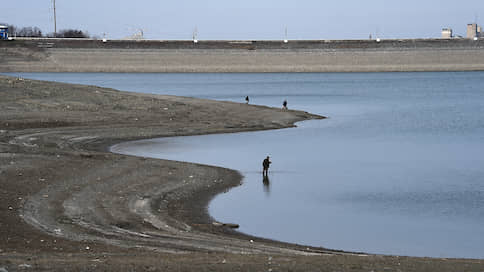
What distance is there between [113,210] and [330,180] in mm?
8441

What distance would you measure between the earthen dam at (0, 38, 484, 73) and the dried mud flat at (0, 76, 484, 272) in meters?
96.6

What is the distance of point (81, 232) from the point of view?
45.2 feet

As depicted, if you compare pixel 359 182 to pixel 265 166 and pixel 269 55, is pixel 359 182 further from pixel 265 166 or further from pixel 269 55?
pixel 269 55

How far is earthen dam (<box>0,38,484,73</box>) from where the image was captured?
13162 centimetres

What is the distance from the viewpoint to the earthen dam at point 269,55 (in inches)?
5182

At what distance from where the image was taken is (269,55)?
13425cm

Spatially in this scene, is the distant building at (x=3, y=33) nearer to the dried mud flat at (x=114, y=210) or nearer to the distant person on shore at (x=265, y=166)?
the dried mud flat at (x=114, y=210)

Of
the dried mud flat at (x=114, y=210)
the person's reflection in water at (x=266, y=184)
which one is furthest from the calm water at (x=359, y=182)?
the dried mud flat at (x=114, y=210)

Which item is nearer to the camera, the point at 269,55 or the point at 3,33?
the point at 269,55

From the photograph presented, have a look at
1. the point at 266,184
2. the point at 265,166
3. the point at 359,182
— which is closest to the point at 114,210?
the point at 266,184

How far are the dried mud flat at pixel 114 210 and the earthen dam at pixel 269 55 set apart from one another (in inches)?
3803

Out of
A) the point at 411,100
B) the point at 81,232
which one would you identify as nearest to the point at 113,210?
the point at 81,232

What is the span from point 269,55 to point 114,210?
118883 millimetres

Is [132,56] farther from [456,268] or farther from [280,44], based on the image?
[456,268]
